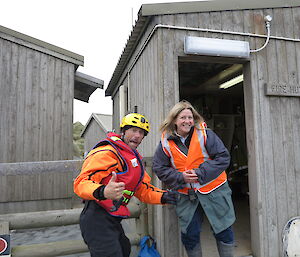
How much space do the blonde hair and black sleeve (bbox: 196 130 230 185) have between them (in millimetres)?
290

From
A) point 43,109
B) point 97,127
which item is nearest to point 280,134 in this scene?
point 43,109

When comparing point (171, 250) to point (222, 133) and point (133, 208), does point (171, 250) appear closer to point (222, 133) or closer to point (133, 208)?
point (133, 208)

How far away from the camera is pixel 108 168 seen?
203cm

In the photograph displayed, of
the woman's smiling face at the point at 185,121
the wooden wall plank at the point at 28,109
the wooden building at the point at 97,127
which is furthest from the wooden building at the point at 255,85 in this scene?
the wooden building at the point at 97,127

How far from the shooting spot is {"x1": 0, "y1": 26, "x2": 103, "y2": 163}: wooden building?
631 centimetres

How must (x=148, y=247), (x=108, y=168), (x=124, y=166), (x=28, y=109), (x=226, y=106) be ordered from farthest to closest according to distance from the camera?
1. (x=226, y=106)
2. (x=28, y=109)
3. (x=148, y=247)
4. (x=124, y=166)
5. (x=108, y=168)

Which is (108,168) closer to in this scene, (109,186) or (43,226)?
(109,186)

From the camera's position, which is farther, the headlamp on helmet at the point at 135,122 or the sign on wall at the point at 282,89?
the sign on wall at the point at 282,89

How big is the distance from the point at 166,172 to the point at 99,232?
0.89 meters

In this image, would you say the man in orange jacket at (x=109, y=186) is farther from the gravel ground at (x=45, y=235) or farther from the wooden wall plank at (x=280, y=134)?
the gravel ground at (x=45, y=235)

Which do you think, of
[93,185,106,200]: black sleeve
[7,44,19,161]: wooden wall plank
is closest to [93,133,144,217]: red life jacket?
[93,185,106,200]: black sleeve

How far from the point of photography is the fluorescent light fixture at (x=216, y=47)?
11.1 feet

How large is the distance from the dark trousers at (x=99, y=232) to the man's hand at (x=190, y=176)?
81 cm

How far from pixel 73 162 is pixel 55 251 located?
1.20 metres
